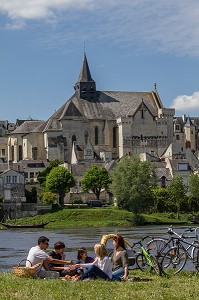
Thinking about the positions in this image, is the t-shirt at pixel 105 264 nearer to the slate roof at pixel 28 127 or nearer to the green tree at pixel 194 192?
the green tree at pixel 194 192

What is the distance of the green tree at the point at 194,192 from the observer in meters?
101

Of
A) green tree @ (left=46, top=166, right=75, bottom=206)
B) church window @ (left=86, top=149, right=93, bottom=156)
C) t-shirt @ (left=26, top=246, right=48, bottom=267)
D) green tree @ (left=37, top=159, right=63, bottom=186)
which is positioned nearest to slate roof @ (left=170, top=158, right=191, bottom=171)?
church window @ (left=86, top=149, right=93, bottom=156)

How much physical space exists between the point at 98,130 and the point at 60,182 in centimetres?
3906

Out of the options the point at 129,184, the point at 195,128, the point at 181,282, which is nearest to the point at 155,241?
the point at 181,282

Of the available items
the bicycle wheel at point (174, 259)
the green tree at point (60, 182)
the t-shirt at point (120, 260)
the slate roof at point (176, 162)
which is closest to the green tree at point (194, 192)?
the slate roof at point (176, 162)

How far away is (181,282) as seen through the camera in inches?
804

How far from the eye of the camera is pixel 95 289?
18.1 metres

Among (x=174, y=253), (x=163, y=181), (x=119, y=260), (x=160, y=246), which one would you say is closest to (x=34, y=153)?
(x=163, y=181)

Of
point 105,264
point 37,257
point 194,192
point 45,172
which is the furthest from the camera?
point 45,172

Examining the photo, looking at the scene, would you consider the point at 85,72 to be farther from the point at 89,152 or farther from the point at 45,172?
the point at 45,172

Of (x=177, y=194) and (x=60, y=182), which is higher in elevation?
(x=60, y=182)

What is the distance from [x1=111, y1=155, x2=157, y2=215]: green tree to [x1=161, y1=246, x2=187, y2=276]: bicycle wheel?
64.5 metres

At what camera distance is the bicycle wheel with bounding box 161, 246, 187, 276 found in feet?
76.5

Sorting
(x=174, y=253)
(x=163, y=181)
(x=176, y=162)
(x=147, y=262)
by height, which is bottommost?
(x=147, y=262)
